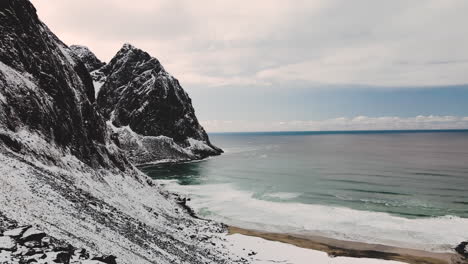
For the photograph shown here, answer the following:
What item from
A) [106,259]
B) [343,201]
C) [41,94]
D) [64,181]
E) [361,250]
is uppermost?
[41,94]

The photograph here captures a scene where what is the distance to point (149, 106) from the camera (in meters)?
136

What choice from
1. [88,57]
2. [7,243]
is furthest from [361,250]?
[88,57]

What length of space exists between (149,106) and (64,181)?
110m

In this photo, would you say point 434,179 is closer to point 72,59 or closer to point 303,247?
point 303,247

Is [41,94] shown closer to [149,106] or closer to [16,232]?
[16,232]

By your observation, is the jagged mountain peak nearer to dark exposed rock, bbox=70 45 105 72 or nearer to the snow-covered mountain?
dark exposed rock, bbox=70 45 105 72

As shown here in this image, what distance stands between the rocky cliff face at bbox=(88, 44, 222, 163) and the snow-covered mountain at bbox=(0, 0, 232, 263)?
71.2m

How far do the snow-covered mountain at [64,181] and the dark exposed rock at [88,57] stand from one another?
131 m

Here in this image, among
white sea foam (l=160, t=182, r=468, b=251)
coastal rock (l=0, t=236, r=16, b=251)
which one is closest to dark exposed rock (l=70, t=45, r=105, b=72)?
white sea foam (l=160, t=182, r=468, b=251)

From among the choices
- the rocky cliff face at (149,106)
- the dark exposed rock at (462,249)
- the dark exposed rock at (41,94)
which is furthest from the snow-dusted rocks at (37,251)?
the rocky cliff face at (149,106)

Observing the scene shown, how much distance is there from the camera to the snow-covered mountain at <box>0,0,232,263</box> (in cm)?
1970

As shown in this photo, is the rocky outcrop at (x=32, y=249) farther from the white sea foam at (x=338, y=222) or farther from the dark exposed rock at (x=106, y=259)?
the white sea foam at (x=338, y=222)

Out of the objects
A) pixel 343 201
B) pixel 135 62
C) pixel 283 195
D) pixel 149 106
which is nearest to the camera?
pixel 343 201

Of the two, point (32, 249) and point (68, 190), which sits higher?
point (68, 190)
